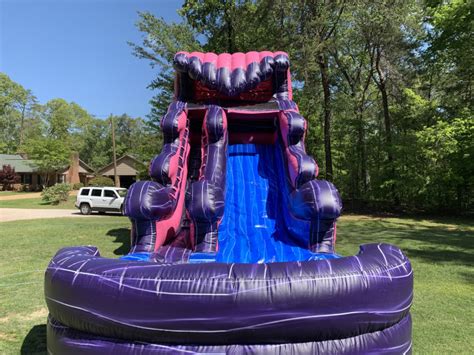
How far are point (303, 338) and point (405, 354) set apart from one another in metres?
0.87

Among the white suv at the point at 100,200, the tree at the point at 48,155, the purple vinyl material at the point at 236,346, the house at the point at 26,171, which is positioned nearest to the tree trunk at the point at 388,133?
the white suv at the point at 100,200

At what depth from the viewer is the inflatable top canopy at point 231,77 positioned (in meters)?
5.81

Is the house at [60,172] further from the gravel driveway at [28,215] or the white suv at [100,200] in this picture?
the white suv at [100,200]

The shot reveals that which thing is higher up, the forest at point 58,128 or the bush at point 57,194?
the forest at point 58,128

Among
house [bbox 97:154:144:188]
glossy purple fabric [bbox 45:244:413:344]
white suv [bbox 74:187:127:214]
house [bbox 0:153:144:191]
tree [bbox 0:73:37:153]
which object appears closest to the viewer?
glossy purple fabric [bbox 45:244:413:344]

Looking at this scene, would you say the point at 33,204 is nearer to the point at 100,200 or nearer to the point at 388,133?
the point at 100,200

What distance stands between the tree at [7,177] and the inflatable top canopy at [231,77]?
110 feet

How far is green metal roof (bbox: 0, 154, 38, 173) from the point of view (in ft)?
111

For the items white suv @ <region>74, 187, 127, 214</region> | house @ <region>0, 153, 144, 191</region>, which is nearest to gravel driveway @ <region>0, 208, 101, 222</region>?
white suv @ <region>74, 187, 127, 214</region>

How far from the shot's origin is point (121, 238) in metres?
9.48

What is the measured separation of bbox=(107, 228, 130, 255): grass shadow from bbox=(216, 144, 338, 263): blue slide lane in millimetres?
3266

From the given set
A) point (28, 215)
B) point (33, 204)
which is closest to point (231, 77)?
point (28, 215)

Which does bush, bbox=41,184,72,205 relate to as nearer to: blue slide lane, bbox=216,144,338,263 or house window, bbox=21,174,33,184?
house window, bbox=21,174,33,184

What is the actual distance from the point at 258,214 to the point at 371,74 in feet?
51.6
